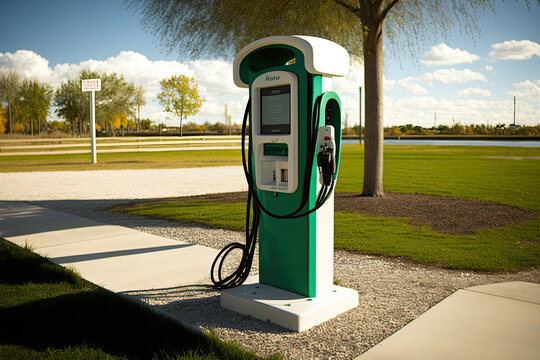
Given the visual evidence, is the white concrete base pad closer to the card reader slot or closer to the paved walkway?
the card reader slot

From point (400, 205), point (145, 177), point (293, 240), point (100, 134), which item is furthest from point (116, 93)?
point (293, 240)

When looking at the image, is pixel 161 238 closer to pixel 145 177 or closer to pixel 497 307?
pixel 497 307

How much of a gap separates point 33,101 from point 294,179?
59159mm

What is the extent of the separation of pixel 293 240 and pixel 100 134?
203 feet

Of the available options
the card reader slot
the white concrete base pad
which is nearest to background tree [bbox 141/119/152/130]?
the card reader slot

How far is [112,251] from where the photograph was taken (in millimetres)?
5984

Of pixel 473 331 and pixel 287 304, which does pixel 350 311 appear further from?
pixel 473 331

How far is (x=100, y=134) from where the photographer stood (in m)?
60.9

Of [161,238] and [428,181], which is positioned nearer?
[161,238]

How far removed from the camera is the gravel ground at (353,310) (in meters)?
3.30

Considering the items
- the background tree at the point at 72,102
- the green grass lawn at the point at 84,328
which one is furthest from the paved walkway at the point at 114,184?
the background tree at the point at 72,102

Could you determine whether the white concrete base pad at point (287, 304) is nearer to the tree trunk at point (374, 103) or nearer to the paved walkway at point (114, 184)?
the tree trunk at point (374, 103)

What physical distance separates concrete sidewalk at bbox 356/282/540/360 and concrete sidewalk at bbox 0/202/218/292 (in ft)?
7.73

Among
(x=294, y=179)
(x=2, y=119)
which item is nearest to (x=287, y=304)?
(x=294, y=179)
